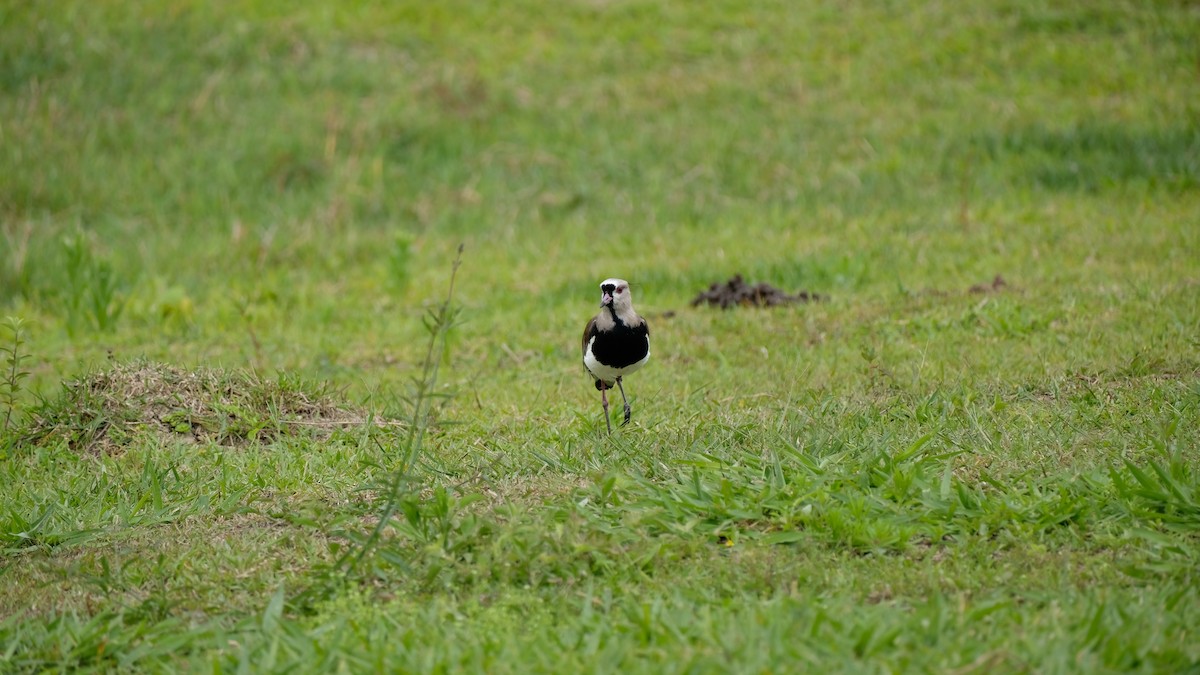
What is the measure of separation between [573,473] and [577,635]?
1.46m

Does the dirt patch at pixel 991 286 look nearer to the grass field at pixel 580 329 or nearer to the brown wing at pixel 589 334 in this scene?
the grass field at pixel 580 329

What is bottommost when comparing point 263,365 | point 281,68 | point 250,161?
point 263,365

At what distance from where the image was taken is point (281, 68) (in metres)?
14.7

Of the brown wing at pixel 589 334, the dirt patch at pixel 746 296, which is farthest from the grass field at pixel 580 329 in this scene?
the brown wing at pixel 589 334

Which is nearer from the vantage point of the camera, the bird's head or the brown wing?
the bird's head

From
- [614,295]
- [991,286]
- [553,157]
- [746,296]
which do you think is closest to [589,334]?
[614,295]

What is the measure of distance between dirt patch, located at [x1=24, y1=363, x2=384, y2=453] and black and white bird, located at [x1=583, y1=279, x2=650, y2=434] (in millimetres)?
1428

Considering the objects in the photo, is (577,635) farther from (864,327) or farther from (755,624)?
(864,327)

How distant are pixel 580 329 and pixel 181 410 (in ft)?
Result: 11.0

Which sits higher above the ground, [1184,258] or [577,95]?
[577,95]

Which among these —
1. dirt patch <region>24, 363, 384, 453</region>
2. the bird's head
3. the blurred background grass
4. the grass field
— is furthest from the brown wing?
the blurred background grass

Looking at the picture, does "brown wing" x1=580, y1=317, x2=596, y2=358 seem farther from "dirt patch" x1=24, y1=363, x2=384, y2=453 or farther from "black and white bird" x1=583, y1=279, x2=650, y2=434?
"dirt patch" x1=24, y1=363, x2=384, y2=453

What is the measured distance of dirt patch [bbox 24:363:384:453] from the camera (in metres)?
6.43

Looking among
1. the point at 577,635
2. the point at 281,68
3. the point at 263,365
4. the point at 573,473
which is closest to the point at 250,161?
the point at 281,68
